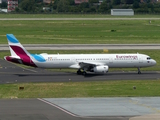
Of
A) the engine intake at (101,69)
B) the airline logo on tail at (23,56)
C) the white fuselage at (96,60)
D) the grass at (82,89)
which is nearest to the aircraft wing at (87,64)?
the white fuselage at (96,60)

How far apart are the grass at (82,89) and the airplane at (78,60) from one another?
27.3 feet

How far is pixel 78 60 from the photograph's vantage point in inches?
2488

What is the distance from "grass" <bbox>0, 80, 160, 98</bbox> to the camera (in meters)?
44.6

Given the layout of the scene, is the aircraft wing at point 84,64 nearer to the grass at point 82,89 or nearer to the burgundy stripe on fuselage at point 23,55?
the burgundy stripe on fuselage at point 23,55

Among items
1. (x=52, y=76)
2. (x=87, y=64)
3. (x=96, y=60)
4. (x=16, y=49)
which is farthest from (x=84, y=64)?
(x=16, y=49)

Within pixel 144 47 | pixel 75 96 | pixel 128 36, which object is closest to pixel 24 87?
pixel 75 96

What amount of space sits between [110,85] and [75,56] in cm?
1343

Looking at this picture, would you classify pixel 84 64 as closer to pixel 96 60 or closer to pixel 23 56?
pixel 96 60

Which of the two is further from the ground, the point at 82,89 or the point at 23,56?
the point at 23,56

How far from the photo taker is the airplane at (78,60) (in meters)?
62.0

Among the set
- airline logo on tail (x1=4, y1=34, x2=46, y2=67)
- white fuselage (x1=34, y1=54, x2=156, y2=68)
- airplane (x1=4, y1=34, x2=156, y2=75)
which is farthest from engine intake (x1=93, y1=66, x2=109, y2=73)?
airline logo on tail (x1=4, y1=34, x2=46, y2=67)

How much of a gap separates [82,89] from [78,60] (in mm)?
15370

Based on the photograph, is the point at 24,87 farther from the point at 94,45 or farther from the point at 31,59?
the point at 94,45

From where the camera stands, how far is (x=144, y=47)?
91562mm
